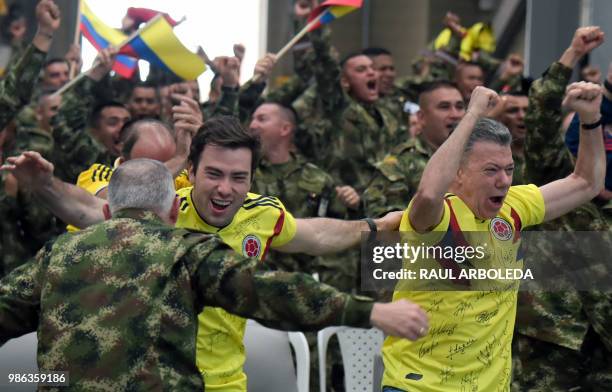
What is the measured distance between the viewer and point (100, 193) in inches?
315

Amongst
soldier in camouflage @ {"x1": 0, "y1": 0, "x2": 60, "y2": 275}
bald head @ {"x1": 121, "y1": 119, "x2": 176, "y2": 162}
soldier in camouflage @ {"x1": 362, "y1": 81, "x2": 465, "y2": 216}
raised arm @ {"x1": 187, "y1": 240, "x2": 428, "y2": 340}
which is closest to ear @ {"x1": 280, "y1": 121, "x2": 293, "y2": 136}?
soldier in camouflage @ {"x1": 362, "y1": 81, "x2": 465, "y2": 216}

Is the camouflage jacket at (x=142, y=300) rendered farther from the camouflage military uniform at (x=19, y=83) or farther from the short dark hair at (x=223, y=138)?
the camouflage military uniform at (x=19, y=83)

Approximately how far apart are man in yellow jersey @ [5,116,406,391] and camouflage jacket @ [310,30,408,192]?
513cm

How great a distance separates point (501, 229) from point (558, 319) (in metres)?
1.96

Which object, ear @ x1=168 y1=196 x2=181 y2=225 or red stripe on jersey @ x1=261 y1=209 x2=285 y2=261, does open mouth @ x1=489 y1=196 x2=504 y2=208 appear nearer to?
red stripe on jersey @ x1=261 y1=209 x2=285 y2=261

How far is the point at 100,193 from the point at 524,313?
2.86 metres

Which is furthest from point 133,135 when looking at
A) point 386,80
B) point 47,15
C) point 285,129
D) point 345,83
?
point 386,80

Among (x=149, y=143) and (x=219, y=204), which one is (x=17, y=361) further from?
(x=149, y=143)

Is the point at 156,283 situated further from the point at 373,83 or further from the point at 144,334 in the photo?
the point at 373,83

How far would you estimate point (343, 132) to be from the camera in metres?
12.5

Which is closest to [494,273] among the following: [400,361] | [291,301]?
[400,361]

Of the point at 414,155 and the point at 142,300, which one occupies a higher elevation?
the point at 414,155

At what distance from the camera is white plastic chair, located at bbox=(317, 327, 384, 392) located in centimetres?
924

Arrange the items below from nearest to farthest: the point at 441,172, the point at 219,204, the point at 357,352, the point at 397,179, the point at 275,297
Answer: the point at 275,297 → the point at 441,172 → the point at 219,204 → the point at 357,352 → the point at 397,179
